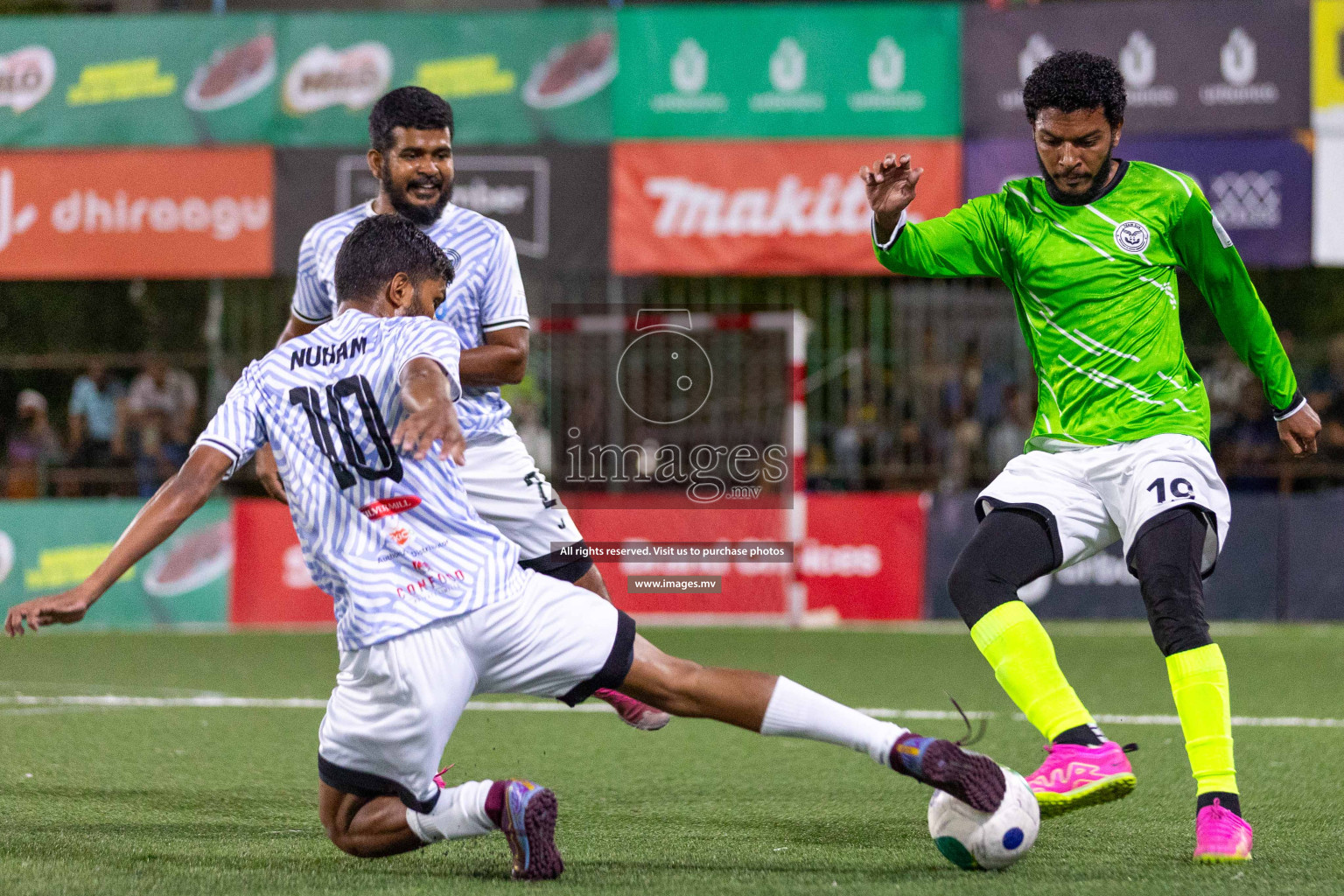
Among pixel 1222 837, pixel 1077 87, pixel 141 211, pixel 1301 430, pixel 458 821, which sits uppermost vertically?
pixel 141 211

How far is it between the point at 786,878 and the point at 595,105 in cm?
1017

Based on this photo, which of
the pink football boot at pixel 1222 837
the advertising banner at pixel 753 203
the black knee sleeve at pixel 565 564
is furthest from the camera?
the advertising banner at pixel 753 203

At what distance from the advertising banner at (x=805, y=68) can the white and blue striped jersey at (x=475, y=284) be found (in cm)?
815

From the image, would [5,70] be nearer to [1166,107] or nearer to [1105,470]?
[1166,107]

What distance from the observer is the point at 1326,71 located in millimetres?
12992

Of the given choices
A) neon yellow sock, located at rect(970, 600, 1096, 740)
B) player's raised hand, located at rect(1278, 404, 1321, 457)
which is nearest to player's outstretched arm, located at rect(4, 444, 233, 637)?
neon yellow sock, located at rect(970, 600, 1096, 740)

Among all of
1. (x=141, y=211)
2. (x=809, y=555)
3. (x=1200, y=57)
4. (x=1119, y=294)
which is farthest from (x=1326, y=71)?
(x=141, y=211)

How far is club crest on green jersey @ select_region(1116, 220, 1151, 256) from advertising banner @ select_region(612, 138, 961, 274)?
8410mm

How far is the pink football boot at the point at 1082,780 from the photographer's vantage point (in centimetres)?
436

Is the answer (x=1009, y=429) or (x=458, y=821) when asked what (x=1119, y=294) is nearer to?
(x=458, y=821)

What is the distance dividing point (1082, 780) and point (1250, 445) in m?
10.1

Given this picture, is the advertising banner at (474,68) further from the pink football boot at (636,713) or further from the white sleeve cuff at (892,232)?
the pink football boot at (636,713)

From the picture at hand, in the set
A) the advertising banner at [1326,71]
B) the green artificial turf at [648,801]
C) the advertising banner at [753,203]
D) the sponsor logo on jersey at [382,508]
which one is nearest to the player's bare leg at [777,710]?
the green artificial turf at [648,801]

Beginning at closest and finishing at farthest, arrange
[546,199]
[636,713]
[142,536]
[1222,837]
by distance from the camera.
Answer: [142,536], [1222,837], [636,713], [546,199]
